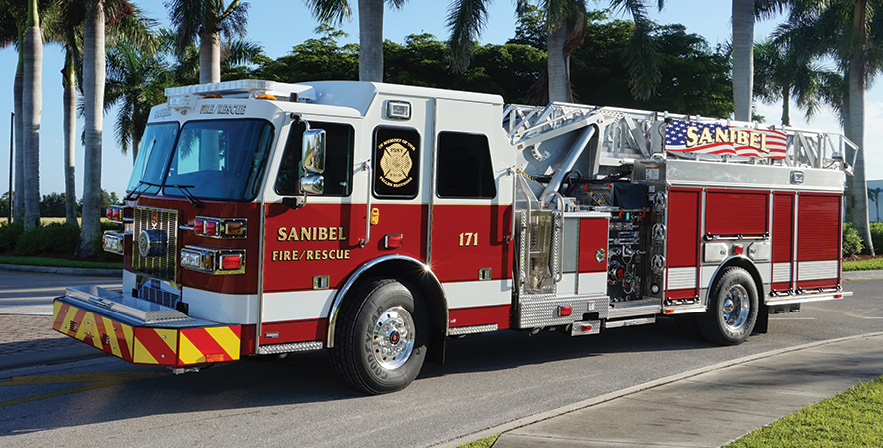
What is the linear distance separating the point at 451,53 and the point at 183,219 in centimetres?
1238

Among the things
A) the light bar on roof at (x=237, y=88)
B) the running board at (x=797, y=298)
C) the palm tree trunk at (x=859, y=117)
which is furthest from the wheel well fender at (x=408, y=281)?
the palm tree trunk at (x=859, y=117)

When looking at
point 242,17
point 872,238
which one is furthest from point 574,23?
point 872,238

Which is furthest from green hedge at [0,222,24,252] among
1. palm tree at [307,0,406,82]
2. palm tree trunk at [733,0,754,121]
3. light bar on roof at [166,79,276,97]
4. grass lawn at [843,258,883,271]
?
grass lawn at [843,258,883,271]

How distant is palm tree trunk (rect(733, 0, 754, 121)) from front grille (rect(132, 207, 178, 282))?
52.6 ft

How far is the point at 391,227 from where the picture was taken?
25.0ft

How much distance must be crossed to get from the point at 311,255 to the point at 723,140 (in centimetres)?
646

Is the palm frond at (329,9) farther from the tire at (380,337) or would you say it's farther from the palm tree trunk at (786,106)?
the palm tree trunk at (786,106)

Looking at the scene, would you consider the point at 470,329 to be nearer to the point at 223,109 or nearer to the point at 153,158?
the point at 223,109

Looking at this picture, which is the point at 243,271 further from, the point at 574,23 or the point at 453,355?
the point at 574,23

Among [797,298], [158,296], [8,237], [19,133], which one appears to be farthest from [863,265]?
[19,133]

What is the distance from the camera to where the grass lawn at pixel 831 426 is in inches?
238

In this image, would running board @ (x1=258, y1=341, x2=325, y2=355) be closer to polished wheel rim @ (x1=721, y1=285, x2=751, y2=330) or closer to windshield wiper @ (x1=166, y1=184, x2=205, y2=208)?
windshield wiper @ (x1=166, y1=184, x2=205, y2=208)

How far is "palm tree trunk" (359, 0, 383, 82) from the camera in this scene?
16.5m

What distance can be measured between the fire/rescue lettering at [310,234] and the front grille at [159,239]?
1.07m
